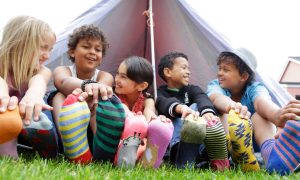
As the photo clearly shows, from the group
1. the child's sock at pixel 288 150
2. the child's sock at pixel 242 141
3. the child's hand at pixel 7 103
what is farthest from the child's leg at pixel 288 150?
the child's hand at pixel 7 103

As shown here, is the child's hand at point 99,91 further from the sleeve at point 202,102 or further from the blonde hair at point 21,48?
the sleeve at point 202,102

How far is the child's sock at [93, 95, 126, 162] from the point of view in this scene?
112cm

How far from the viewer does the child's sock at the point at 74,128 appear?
110 cm

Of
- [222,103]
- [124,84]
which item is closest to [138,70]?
[124,84]

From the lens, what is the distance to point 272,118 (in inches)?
52.5

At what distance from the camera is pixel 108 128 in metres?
1.13

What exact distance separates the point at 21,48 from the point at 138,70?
1.66 ft

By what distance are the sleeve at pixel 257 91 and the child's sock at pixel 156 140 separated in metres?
0.63

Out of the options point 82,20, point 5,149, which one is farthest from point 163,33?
point 5,149

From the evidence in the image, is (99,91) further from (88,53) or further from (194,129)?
(88,53)

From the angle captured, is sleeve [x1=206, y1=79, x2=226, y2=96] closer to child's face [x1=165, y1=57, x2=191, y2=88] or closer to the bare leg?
child's face [x1=165, y1=57, x2=191, y2=88]

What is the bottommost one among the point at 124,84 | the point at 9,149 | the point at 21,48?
the point at 9,149

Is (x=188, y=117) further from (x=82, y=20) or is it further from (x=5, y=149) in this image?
(x=82, y=20)

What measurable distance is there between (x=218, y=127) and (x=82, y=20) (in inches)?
46.9
